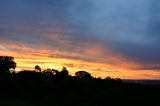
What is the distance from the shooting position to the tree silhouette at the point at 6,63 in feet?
220

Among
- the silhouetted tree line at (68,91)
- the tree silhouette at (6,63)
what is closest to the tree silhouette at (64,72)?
the silhouetted tree line at (68,91)

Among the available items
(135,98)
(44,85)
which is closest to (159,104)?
(135,98)

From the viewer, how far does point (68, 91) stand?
46.9 metres

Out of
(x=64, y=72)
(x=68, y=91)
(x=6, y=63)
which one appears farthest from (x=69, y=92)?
(x=6, y=63)

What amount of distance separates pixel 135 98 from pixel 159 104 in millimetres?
2862

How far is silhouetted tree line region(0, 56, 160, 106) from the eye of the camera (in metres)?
40.2

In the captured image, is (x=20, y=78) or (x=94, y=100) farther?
(x=20, y=78)

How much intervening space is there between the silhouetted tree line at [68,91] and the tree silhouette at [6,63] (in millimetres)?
12166

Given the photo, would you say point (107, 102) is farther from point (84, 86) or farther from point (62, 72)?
point (62, 72)

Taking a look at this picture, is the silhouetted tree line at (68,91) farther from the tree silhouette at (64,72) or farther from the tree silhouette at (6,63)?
the tree silhouette at (6,63)

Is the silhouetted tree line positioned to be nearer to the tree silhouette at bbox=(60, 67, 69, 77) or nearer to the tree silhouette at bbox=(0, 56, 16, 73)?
the tree silhouette at bbox=(60, 67, 69, 77)

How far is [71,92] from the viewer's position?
45562 millimetres

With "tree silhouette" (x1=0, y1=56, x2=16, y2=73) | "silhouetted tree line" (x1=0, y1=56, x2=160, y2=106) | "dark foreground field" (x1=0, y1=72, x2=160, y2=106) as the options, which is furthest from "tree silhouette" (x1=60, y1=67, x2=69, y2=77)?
"tree silhouette" (x1=0, y1=56, x2=16, y2=73)

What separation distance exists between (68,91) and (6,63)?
2544cm
